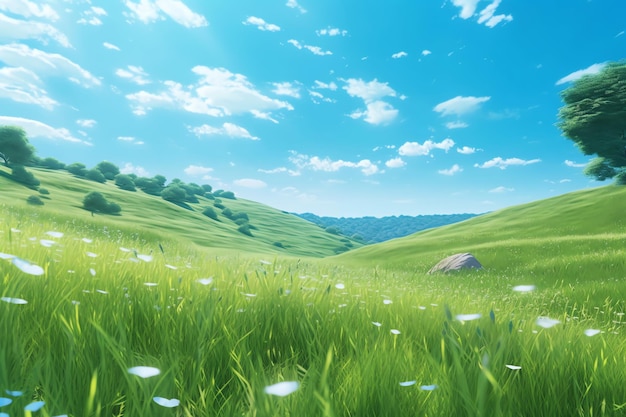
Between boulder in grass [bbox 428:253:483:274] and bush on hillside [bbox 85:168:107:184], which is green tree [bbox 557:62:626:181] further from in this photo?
bush on hillside [bbox 85:168:107:184]

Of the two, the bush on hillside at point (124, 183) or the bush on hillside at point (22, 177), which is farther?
the bush on hillside at point (124, 183)

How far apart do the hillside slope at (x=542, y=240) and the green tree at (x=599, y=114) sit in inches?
232

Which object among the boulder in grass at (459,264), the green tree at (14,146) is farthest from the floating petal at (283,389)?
the green tree at (14,146)

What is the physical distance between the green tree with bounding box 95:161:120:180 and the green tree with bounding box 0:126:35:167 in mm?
54389

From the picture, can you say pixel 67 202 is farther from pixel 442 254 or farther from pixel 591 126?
pixel 591 126

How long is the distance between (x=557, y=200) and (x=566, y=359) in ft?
214

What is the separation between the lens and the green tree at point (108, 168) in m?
142

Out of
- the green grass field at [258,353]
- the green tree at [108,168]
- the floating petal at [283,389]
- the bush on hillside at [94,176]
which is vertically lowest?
the green grass field at [258,353]

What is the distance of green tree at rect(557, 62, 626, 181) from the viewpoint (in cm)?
4397

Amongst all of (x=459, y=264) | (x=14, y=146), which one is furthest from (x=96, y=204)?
(x=459, y=264)

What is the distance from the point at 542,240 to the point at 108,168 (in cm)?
14695

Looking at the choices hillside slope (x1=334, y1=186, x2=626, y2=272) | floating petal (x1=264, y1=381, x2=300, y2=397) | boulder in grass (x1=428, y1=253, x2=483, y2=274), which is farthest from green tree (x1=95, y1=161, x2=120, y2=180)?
floating petal (x1=264, y1=381, x2=300, y2=397)

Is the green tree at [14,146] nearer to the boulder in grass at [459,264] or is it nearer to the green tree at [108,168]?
the green tree at [108,168]

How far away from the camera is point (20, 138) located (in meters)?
85.2
